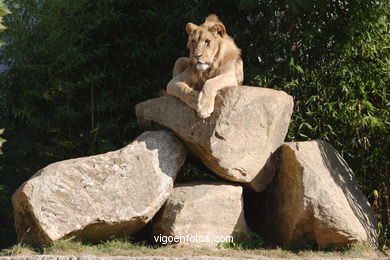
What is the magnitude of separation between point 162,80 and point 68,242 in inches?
105

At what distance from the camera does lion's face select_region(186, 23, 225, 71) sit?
5719 millimetres

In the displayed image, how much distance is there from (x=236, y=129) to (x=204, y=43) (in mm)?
881

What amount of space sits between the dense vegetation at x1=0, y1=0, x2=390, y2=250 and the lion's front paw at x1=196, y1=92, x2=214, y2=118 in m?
1.34

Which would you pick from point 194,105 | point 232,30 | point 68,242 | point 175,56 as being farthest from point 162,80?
point 68,242

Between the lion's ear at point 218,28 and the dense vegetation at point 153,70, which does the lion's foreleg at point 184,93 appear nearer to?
the lion's ear at point 218,28

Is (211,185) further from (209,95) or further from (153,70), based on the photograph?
(153,70)

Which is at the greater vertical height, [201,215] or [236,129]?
[236,129]

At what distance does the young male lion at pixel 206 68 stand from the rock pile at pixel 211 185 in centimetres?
13

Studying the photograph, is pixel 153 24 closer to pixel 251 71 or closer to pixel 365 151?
pixel 251 71

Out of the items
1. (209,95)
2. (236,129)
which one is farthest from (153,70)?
(236,129)

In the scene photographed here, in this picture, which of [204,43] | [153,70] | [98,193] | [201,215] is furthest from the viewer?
[153,70]

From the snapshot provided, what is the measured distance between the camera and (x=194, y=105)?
5637 mm

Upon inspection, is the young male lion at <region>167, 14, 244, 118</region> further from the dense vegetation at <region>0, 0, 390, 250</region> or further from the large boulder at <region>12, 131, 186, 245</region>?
the dense vegetation at <region>0, 0, 390, 250</region>

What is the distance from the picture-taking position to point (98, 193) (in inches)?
211
